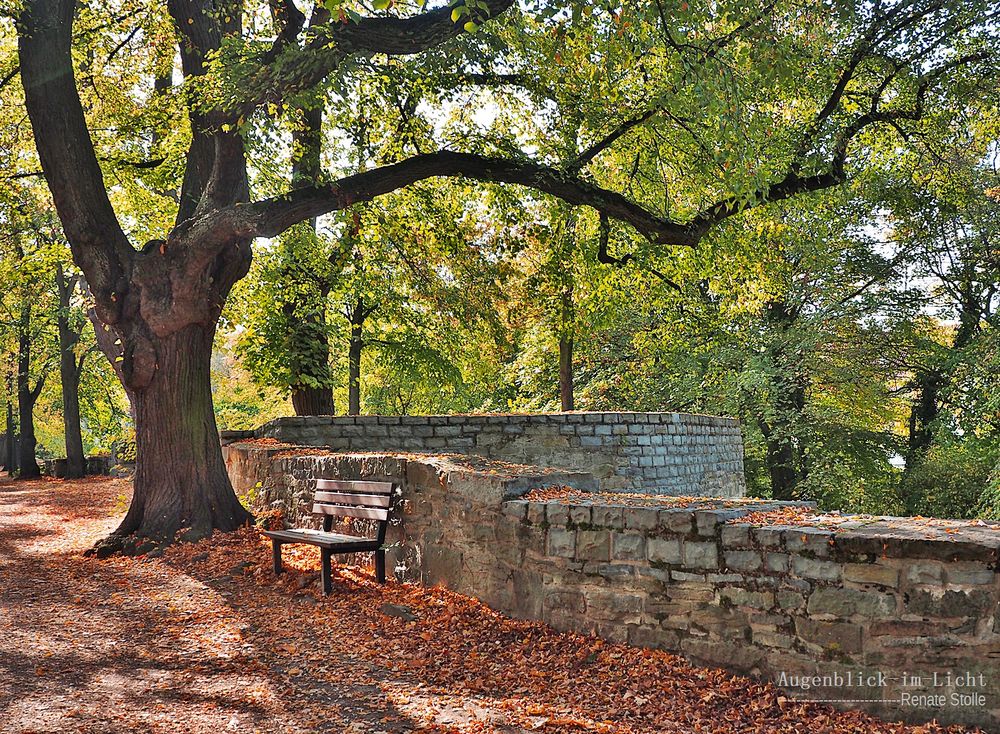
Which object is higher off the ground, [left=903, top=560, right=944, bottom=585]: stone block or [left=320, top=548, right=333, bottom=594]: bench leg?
[left=903, top=560, right=944, bottom=585]: stone block

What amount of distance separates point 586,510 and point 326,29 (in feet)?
16.1

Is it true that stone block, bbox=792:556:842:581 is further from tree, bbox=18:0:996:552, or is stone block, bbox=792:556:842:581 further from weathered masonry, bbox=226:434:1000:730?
tree, bbox=18:0:996:552

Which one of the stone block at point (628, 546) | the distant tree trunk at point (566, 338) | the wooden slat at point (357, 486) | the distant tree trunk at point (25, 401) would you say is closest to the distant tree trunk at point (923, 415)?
the distant tree trunk at point (566, 338)

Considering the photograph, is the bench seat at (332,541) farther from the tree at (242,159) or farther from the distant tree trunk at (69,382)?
the distant tree trunk at (69,382)

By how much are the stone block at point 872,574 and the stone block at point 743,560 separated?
458mm

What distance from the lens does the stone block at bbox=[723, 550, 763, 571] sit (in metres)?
4.14

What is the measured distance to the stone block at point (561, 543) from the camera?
4.98 meters

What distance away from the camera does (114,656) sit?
4680 mm

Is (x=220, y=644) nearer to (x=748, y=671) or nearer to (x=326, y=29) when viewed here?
(x=748, y=671)

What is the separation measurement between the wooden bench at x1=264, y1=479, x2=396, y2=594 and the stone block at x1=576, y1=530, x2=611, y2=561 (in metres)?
1.84

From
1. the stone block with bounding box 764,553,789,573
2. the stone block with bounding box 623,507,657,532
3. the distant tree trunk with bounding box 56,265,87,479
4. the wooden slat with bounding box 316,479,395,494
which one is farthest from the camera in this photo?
the distant tree trunk with bounding box 56,265,87,479

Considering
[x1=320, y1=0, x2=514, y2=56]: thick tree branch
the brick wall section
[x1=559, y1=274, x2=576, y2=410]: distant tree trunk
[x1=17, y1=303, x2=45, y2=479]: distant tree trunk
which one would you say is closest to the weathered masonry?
[x1=320, y1=0, x2=514, y2=56]: thick tree branch

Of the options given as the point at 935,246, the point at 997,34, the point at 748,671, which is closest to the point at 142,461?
the point at 748,671

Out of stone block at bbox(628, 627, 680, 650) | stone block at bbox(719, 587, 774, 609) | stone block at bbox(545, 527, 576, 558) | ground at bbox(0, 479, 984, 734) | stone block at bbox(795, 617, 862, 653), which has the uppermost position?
stone block at bbox(545, 527, 576, 558)
